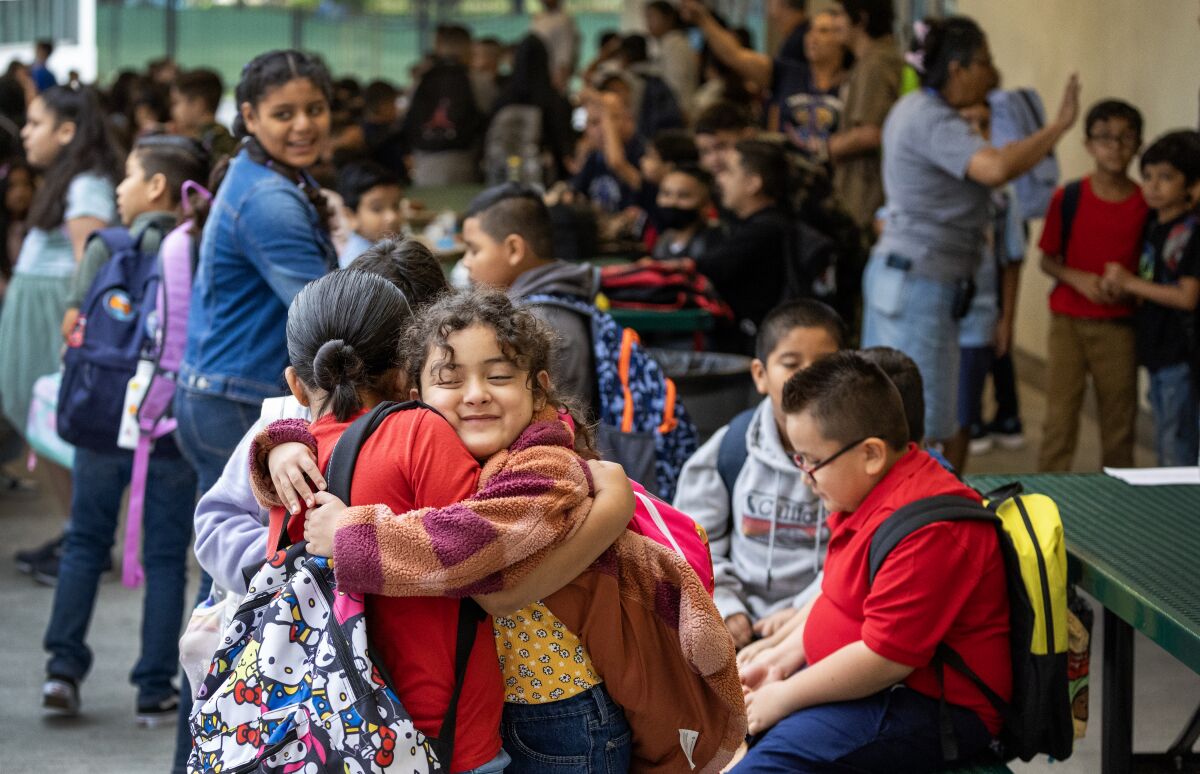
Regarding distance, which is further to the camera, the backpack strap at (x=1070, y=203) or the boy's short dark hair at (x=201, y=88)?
the boy's short dark hair at (x=201, y=88)

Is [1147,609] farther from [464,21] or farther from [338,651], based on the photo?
[464,21]

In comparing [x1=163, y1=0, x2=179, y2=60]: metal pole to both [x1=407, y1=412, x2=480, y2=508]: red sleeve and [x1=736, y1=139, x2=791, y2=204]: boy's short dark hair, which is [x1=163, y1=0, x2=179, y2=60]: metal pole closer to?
[x1=736, y1=139, x2=791, y2=204]: boy's short dark hair

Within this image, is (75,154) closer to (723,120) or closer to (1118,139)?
(723,120)

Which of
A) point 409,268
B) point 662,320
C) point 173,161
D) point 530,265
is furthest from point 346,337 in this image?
point 662,320

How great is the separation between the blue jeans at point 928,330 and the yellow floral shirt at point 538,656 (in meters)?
2.96

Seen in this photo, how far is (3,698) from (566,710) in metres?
2.69

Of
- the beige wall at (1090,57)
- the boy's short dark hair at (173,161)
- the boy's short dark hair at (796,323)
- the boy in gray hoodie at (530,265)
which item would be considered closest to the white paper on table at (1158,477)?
the boy's short dark hair at (796,323)

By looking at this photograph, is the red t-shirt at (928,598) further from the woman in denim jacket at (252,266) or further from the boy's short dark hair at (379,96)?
the boy's short dark hair at (379,96)

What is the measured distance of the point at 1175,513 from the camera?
111 inches

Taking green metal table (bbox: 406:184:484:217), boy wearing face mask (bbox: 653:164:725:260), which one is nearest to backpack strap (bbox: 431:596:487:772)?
boy wearing face mask (bbox: 653:164:725:260)

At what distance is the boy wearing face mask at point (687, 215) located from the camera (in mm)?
5598

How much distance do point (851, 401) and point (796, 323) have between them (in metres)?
0.63

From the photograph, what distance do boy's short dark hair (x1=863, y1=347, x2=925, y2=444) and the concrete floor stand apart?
0.92 meters

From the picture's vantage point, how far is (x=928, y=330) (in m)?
4.66
